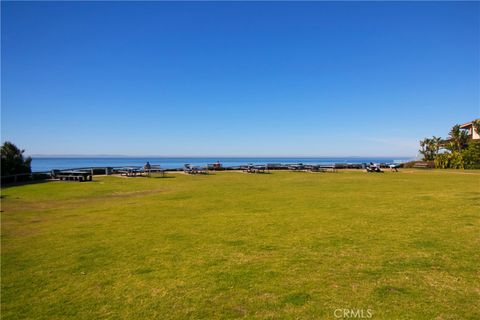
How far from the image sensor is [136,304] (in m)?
4.24

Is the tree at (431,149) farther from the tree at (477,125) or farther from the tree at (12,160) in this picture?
the tree at (12,160)

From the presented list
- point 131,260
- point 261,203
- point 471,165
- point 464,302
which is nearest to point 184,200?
point 261,203

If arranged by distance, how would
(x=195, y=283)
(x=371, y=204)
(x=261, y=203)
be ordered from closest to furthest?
(x=195, y=283) → (x=371, y=204) → (x=261, y=203)

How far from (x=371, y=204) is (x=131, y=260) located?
945 centimetres

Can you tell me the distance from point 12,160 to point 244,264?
25.7 m

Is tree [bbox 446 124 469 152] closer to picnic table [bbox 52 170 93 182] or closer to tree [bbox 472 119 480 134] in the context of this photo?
tree [bbox 472 119 480 134]

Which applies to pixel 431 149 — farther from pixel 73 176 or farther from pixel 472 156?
pixel 73 176

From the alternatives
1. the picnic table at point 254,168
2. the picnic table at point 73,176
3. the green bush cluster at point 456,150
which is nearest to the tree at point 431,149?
the green bush cluster at point 456,150

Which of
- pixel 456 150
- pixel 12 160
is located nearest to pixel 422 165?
pixel 456 150

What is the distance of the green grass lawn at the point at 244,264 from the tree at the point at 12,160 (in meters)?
15.8

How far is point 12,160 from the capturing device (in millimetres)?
23609

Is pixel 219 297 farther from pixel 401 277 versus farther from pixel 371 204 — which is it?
pixel 371 204

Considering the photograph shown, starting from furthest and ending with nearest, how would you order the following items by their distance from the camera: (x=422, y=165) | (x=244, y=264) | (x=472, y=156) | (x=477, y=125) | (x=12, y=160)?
(x=422, y=165)
(x=477, y=125)
(x=472, y=156)
(x=12, y=160)
(x=244, y=264)

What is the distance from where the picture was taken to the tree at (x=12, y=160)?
2277cm
